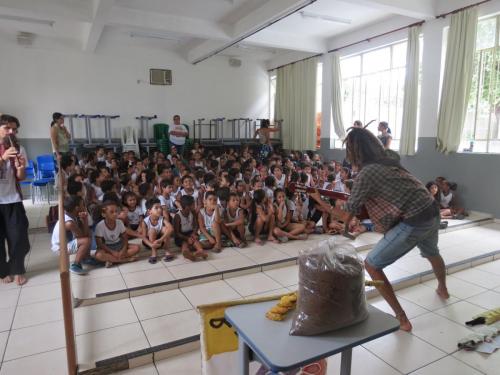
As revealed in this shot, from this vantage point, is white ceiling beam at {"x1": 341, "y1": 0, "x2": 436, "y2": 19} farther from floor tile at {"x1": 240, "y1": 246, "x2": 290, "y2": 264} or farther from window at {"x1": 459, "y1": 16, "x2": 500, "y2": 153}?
floor tile at {"x1": 240, "y1": 246, "x2": 290, "y2": 264}

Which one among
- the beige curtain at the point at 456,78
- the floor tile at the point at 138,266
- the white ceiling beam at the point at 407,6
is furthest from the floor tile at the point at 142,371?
the beige curtain at the point at 456,78

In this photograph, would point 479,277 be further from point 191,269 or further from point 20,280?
point 20,280

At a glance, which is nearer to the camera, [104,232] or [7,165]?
[7,165]

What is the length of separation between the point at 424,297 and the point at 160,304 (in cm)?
216

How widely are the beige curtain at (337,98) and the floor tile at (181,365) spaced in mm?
7267

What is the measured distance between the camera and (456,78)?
5.71 m

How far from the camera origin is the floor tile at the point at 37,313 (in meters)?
2.38

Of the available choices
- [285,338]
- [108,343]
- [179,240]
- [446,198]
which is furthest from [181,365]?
[446,198]

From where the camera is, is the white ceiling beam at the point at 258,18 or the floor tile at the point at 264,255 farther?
the white ceiling beam at the point at 258,18

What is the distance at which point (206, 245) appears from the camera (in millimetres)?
3893

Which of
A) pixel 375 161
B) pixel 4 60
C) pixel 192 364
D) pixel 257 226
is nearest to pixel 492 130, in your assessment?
pixel 257 226

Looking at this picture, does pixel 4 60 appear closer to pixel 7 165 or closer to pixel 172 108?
pixel 172 108

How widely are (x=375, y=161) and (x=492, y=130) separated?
4.84 metres

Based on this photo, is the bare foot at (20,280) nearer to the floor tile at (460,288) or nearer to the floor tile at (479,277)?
the floor tile at (460,288)
